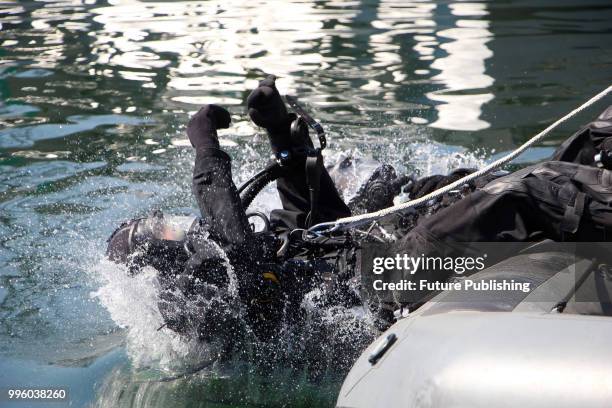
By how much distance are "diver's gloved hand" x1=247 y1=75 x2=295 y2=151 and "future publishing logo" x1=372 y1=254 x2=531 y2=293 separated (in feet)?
3.03

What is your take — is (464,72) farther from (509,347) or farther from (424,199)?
(509,347)

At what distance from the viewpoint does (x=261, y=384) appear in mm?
4402

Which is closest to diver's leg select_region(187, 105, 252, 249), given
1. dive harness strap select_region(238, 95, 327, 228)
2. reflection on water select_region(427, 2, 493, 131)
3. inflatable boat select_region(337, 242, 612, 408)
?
dive harness strap select_region(238, 95, 327, 228)

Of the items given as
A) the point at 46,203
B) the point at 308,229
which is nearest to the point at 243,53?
the point at 46,203

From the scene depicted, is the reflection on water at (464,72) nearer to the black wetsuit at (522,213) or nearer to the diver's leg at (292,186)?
the diver's leg at (292,186)

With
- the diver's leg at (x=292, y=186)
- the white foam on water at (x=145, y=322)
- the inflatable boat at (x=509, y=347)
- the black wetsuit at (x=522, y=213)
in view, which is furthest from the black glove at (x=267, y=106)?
the inflatable boat at (x=509, y=347)

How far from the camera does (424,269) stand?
3742mm

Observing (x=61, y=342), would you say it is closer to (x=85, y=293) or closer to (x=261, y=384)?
(x=85, y=293)

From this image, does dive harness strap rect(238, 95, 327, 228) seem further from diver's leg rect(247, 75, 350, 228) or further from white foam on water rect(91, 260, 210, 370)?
white foam on water rect(91, 260, 210, 370)

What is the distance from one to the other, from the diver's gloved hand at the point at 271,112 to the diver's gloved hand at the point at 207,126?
243 mm

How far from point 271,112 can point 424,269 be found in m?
1.17

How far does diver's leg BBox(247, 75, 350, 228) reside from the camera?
176 inches

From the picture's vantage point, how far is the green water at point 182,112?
4.63 metres

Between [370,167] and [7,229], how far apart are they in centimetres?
247
